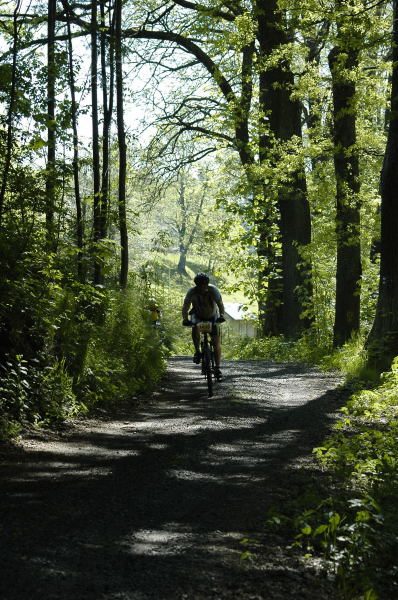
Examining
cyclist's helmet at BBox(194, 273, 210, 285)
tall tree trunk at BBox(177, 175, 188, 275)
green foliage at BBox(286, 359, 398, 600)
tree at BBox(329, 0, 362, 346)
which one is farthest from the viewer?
tall tree trunk at BBox(177, 175, 188, 275)

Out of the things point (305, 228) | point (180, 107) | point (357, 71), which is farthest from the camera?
point (180, 107)

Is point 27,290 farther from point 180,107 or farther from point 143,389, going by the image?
point 180,107

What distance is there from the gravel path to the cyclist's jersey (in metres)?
2.40

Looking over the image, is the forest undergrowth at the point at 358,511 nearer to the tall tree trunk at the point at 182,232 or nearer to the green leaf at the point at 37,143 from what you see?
the green leaf at the point at 37,143

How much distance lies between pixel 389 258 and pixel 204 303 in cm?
369

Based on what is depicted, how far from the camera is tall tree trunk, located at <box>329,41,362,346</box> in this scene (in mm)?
17062

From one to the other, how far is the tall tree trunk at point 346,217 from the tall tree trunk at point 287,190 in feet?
10.5

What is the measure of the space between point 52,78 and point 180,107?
63.4 ft

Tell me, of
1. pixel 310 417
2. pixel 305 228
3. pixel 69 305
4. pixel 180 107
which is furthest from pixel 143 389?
pixel 180 107

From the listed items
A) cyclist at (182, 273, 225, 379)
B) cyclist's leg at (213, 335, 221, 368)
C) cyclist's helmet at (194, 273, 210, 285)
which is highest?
cyclist's helmet at (194, 273, 210, 285)

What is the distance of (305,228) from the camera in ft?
75.4

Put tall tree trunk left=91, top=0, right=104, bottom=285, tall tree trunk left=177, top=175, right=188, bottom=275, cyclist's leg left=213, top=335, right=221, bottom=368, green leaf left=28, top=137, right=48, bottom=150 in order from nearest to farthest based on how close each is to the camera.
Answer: green leaf left=28, top=137, right=48, bottom=150
cyclist's leg left=213, top=335, right=221, bottom=368
tall tree trunk left=91, top=0, right=104, bottom=285
tall tree trunk left=177, top=175, right=188, bottom=275

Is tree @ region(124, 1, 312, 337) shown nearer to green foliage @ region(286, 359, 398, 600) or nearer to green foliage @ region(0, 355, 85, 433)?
green foliage @ region(0, 355, 85, 433)

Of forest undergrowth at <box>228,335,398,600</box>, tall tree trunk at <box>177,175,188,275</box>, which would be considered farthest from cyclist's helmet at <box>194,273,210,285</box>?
tall tree trunk at <box>177,175,188,275</box>
